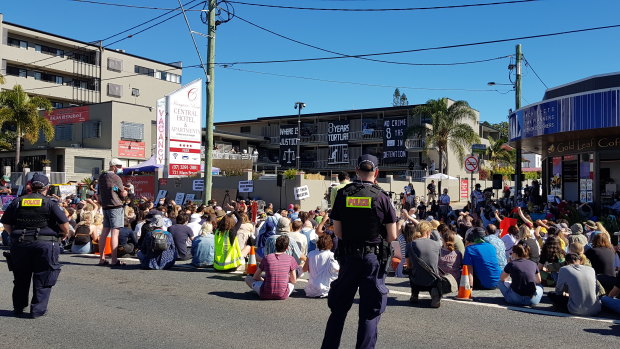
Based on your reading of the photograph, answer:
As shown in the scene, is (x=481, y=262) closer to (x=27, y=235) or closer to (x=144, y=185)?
→ (x=27, y=235)

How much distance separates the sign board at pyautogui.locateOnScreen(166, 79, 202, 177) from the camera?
18344mm

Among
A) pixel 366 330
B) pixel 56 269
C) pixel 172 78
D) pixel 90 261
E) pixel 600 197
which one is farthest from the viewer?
pixel 172 78

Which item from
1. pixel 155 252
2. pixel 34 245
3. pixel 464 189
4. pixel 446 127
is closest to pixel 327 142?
pixel 446 127

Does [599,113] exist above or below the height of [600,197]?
above

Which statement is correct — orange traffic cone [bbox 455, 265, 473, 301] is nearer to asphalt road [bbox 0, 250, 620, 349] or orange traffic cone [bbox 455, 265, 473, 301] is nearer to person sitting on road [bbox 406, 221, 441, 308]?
asphalt road [bbox 0, 250, 620, 349]

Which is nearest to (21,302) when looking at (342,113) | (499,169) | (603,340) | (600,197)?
(603,340)

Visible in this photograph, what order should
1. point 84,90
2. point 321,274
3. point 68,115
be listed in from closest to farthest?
point 321,274 < point 68,115 < point 84,90

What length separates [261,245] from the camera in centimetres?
1078

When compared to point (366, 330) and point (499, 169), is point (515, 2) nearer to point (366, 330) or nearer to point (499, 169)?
point (366, 330)

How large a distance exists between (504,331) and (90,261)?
8692 mm

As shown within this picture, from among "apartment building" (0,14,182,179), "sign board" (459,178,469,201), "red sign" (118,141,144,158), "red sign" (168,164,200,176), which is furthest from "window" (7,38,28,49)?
"sign board" (459,178,469,201)

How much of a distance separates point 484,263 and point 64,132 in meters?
41.5

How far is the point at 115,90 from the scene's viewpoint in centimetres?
5116

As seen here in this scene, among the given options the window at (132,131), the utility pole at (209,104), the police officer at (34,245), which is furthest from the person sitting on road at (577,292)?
the window at (132,131)
